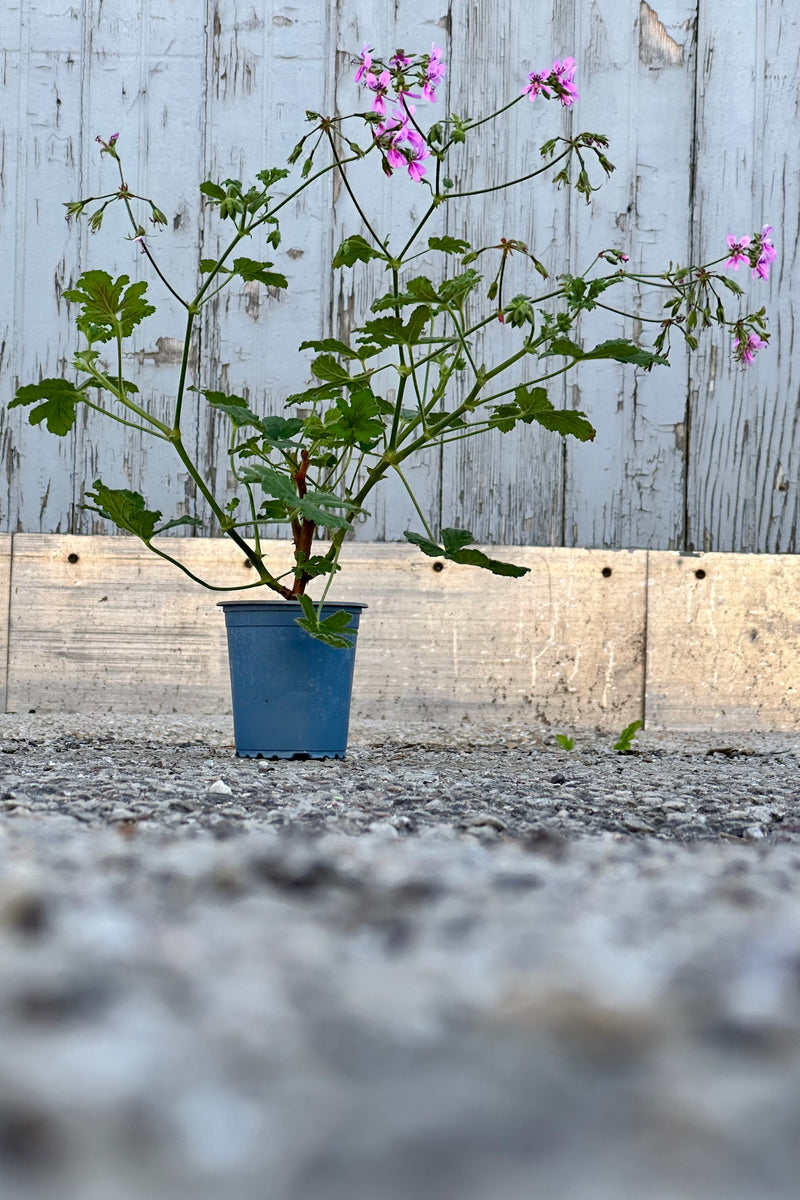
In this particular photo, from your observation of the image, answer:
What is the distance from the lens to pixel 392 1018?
51 cm

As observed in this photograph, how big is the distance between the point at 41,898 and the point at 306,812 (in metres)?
0.60

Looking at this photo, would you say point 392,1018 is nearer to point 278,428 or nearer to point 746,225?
point 278,428

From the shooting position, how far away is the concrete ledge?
2723mm

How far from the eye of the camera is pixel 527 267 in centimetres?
289

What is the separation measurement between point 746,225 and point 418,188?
2.84ft

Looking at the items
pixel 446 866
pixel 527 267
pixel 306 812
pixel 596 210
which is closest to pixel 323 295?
pixel 527 267

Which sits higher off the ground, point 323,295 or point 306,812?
point 323,295

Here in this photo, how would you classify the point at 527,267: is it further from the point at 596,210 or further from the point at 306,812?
the point at 306,812

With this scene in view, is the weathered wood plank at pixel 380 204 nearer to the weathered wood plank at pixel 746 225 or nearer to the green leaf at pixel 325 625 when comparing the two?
the weathered wood plank at pixel 746 225

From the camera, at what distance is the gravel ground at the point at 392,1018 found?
15.3 inches

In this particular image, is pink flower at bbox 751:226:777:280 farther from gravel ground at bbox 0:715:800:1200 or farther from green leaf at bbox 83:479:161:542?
gravel ground at bbox 0:715:800:1200

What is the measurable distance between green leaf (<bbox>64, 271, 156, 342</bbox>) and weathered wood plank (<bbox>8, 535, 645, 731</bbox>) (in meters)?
0.86

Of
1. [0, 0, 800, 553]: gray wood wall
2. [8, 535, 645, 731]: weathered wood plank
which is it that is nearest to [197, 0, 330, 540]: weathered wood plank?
[0, 0, 800, 553]: gray wood wall

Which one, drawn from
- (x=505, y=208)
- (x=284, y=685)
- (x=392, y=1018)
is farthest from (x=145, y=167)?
(x=392, y=1018)
